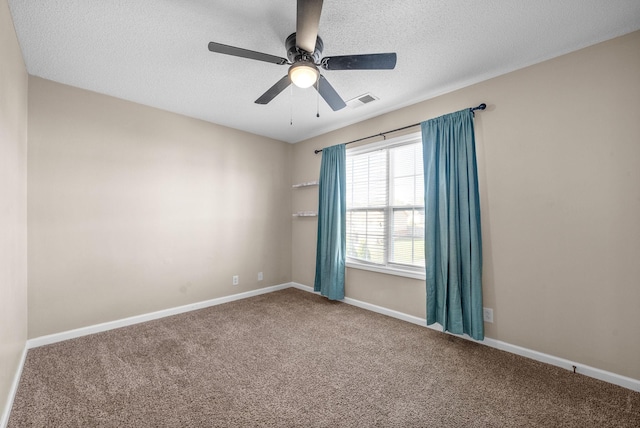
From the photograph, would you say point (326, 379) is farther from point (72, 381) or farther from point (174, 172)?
point (174, 172)

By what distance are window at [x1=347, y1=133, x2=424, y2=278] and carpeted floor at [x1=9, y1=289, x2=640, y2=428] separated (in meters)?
0.85

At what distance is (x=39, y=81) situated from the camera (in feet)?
8.65

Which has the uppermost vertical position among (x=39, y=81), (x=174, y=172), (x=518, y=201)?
(x=39, y=81)

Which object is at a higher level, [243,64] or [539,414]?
[243,64]

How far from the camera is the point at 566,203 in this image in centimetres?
223

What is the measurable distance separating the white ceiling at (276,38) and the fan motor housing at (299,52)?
0.33ft

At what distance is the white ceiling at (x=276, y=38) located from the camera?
1805 mm

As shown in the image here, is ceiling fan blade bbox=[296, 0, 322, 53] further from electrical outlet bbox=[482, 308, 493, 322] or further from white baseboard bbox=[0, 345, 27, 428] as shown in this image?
white baseboard bbox=[0, 345, 27, 428]

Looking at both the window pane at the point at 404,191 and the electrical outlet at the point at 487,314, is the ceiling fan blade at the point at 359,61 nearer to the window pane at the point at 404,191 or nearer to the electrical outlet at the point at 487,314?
the window pane at the point at 404,191

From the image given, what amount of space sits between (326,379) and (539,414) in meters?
1.36

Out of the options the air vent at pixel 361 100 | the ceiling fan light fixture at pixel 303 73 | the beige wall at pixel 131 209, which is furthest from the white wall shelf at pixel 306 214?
the ceiling fan light fixture at pixel 303 73

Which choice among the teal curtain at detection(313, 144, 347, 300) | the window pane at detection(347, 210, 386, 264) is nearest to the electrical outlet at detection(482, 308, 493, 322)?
the window pane at detection(347, 210, 386, 264)

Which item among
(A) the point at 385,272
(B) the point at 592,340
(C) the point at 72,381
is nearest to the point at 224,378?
(C) the point at 72,381

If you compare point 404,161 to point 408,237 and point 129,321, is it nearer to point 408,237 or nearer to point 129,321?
point 408,237
